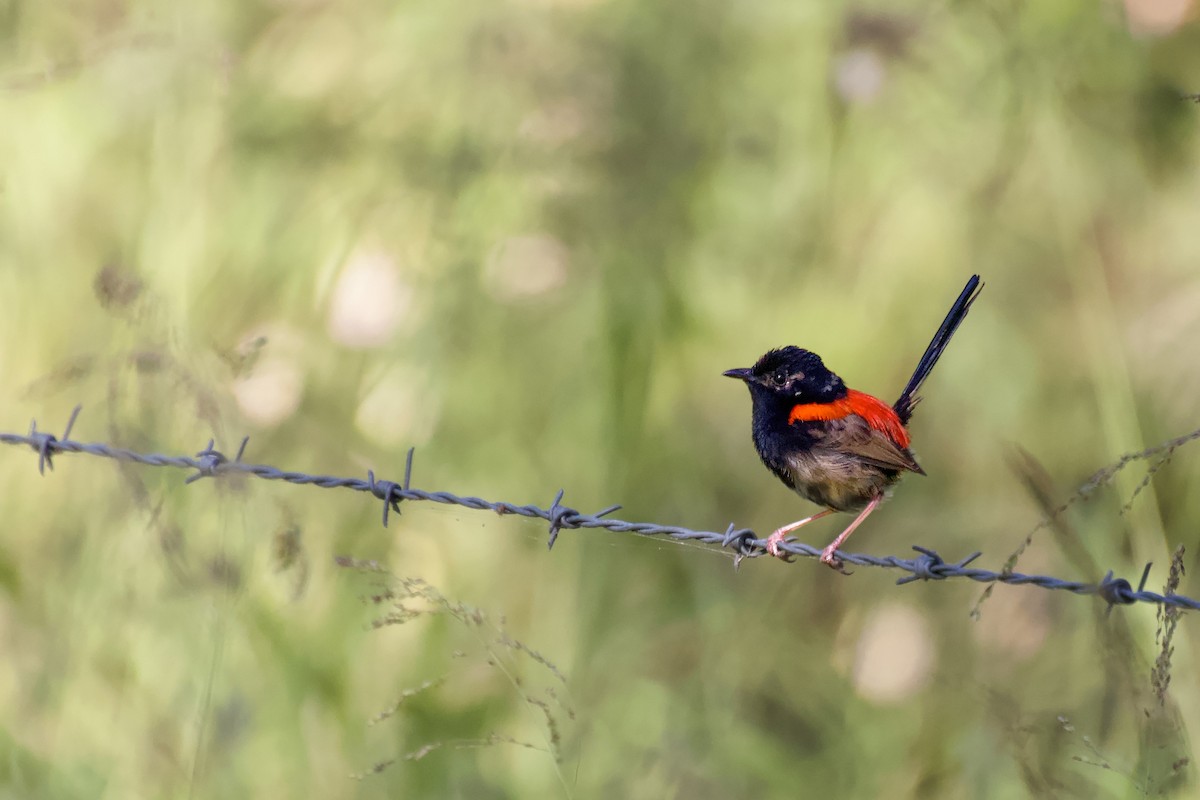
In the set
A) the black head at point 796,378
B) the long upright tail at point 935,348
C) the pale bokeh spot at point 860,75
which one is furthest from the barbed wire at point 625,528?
the pale bokeh spot at point 860,75

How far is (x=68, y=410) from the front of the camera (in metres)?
4.04

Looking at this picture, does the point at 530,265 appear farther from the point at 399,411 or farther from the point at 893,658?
the point at 893,658

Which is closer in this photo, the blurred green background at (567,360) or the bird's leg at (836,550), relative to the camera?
the bird's leg at (836,550)

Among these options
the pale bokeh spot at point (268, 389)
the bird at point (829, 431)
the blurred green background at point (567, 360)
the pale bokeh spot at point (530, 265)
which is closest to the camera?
the bird at point (829, 431)

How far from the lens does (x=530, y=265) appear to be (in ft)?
12.7

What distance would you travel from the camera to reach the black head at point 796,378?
312 centimetres

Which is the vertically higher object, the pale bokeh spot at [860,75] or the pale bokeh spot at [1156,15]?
the pale bokeh spot at [860,75]

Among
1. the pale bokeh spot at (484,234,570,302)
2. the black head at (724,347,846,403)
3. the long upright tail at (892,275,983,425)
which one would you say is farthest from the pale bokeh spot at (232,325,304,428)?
the long upright tail at (892,275,983,425)

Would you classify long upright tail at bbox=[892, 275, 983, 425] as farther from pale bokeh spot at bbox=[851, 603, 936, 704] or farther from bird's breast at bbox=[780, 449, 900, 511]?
pale bokeh spot at bbox=[851, 603, 936, 704]

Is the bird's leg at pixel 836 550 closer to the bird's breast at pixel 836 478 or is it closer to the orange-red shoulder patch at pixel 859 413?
the bird's breast at pixel 836 478

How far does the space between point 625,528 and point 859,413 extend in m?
0.89

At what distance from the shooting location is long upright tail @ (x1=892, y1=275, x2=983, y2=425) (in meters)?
3.08

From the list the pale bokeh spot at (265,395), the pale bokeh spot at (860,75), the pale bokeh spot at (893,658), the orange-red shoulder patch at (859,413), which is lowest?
the pale bokeh spot at (893,658)

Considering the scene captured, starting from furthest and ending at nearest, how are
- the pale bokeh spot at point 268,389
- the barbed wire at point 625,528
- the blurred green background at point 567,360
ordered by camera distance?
1. the pale bokeh spot at point 268,389
2. the blurred green background at point 567,360
3. the barbed wire at point 625,528
